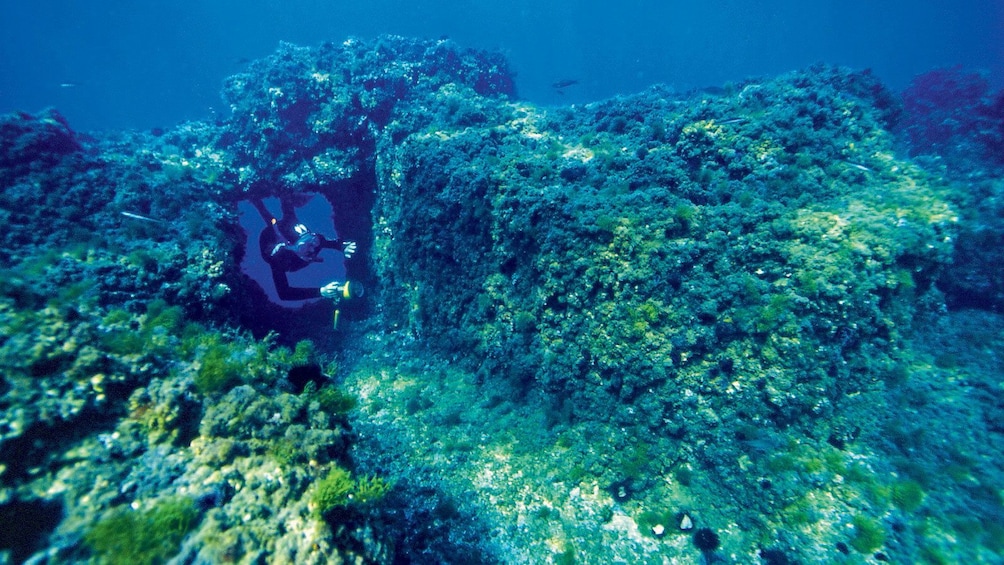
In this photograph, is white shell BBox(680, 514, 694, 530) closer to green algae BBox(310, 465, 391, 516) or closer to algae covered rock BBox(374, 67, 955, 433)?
algae covered rock BBox(374, 67, 955, 433)

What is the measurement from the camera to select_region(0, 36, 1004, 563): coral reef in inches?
140

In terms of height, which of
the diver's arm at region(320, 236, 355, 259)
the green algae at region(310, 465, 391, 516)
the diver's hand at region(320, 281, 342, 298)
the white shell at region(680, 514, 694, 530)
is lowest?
the white shell at region(680, 514, 694, 530)

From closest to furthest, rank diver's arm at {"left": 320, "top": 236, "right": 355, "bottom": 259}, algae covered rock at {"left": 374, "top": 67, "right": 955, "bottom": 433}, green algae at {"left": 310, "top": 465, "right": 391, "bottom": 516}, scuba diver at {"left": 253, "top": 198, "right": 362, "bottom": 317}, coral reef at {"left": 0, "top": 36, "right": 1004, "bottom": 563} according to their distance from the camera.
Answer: green algae at {"left": 310, "top": 465, "right": 391, "bottom": 516} → coral reef at {"left": 0, "top": 36, "right": 1004, "bottom": 563} → algae covered rock at {"left": 374, "top": 67, "right": 955, "bottom": 433} → scuba diver at {"left": 253, "top": 198, "right": 362, "bottom": 317} → diver's arm at {"left": 320, "top": 236, "right": 355, "bottom": 259}

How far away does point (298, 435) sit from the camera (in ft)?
12.9

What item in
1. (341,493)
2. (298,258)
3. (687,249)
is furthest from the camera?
(298,258)

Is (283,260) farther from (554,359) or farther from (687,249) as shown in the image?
(687,249)

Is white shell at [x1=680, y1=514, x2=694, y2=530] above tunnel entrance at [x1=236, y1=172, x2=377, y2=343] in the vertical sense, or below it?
below

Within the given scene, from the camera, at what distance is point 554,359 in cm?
727

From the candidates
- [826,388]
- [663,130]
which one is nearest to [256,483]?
[826,388]

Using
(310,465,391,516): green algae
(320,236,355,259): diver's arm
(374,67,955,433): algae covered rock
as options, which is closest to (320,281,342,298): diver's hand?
(320,236,355,259): diver's arm

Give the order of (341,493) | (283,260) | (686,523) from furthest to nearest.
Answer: (283,260), (686,523), (341,493)

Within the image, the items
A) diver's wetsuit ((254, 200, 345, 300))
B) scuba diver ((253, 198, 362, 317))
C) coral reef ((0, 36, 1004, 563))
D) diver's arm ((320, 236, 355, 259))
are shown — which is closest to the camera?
coral reef ((0, 36, 1004, 563))

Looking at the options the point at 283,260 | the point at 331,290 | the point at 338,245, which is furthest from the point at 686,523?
the point at 283,260

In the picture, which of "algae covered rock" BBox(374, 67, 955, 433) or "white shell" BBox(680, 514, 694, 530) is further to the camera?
"algae covered rock" BBox(374, 67, 955, 433)
